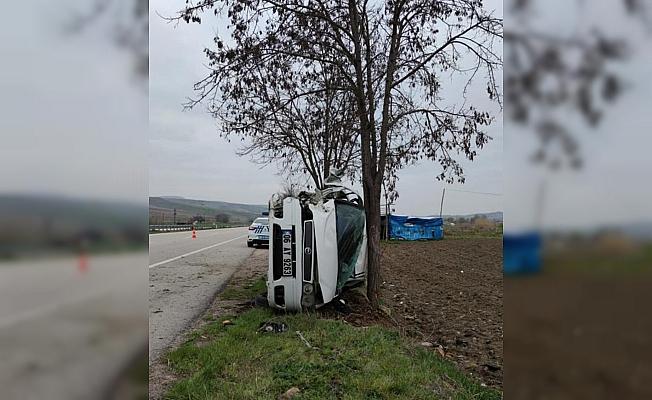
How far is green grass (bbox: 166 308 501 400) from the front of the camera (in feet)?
12.6

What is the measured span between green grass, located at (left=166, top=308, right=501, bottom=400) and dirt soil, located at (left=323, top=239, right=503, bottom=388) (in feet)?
1.83

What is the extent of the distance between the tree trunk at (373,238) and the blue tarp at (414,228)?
24882mm

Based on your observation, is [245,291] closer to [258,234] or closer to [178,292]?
[178,292]

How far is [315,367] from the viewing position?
4.42m
